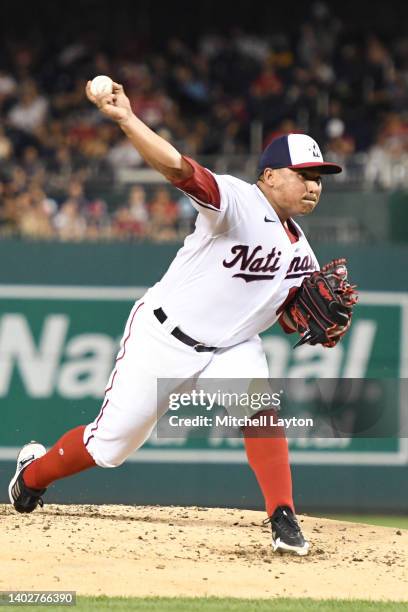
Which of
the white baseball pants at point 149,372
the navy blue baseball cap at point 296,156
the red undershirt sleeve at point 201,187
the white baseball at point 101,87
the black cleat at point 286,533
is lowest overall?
the black cleat at point 286,533

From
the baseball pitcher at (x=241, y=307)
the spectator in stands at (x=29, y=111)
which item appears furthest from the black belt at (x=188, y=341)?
the spectator in stands at (x=29, y=111)

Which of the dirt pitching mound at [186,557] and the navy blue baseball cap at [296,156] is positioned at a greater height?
the navy blue baseball cap at [296,156]

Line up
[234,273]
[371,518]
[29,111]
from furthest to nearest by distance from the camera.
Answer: [29,111] < [371,518] < [234,273]

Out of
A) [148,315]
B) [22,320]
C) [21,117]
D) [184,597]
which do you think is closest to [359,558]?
[184,597]

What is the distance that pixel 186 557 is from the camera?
5.34 meters

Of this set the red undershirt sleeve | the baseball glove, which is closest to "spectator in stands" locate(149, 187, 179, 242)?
the baseball glove

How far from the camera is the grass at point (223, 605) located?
14.8 feet

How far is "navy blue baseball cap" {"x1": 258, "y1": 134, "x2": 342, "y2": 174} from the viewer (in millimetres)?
5238

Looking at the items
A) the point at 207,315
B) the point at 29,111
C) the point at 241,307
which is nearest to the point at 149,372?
the point at 207,315

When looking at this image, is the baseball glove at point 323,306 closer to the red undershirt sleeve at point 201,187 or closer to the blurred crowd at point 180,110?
the red undershirt sleeve at point 201,187

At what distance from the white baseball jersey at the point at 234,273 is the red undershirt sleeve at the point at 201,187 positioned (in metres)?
0.17

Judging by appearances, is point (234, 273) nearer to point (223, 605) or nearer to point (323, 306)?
point (323, 306)

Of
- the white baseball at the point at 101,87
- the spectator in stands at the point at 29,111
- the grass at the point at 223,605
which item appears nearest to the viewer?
the grass at the point at 223,605

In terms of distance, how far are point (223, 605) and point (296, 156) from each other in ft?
6.38
